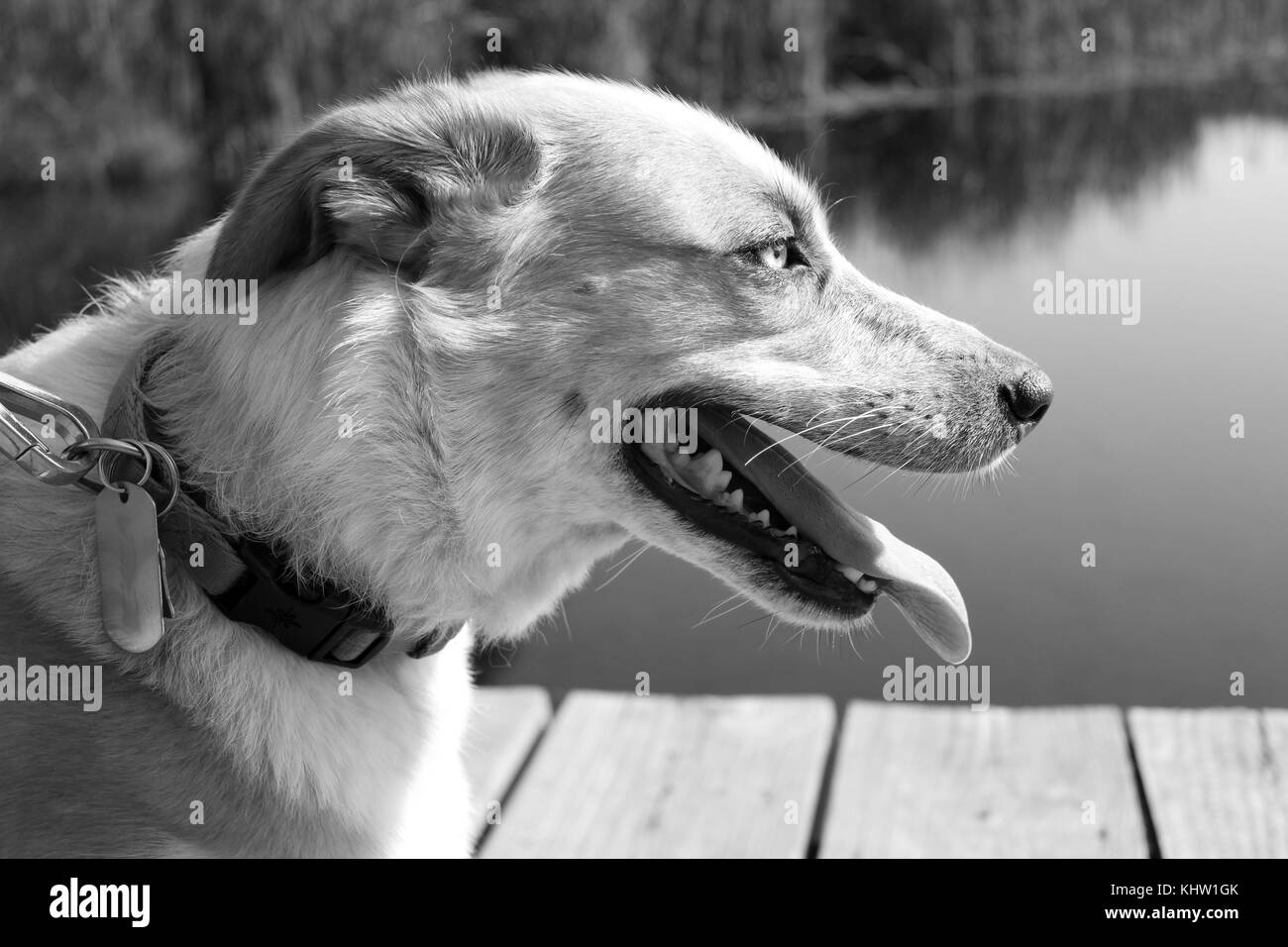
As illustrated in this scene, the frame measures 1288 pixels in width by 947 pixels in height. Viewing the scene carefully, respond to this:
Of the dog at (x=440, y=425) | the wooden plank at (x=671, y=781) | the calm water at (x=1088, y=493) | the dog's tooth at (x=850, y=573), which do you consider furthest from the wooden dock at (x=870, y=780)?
the dog's tooth at (x=850, y=573)

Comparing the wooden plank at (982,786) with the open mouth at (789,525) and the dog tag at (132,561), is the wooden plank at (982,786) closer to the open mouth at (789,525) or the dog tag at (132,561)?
the open mouth at (789,525)

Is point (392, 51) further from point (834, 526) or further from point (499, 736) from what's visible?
point (834, 526)

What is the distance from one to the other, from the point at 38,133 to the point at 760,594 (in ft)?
51.5

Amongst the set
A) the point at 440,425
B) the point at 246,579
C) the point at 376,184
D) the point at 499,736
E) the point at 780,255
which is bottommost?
the point at 499,736

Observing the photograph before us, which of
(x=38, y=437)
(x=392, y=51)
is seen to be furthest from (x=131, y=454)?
(x=392, y=51)

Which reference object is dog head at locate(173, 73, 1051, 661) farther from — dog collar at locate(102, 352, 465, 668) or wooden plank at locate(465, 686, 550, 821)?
wooden plank at locate(465, 686, 550, 821)

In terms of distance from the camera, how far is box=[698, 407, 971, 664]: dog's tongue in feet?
7.89

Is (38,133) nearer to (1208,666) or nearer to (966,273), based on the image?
(966,273)

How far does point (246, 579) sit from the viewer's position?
2072 mm

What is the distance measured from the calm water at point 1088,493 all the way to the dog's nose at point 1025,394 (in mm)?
823

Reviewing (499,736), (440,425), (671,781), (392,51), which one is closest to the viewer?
(440,425)

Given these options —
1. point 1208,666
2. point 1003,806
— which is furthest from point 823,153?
point 1003,806

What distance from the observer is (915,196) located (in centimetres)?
1786

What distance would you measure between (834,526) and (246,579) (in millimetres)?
1063
